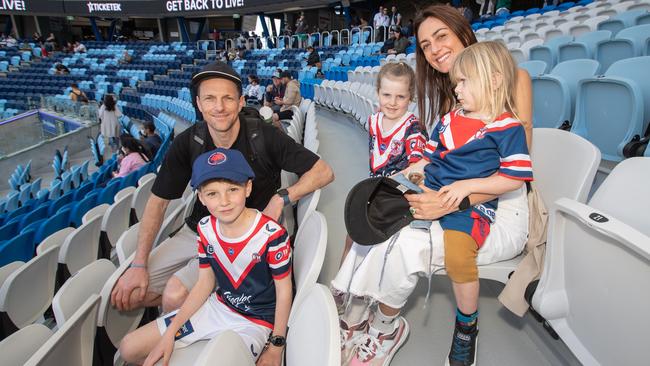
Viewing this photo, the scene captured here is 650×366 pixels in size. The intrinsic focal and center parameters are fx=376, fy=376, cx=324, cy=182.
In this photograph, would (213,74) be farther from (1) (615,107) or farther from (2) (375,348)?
(1) (615,107)

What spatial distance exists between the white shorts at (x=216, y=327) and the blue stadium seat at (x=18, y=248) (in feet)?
5.93

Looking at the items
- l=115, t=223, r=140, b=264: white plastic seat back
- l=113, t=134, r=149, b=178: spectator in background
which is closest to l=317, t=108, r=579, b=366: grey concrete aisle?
l=115, t=223, r=140, b=264: white plastic seat back

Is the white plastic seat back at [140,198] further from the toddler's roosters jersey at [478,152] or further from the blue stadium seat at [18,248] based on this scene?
the toddler's roosters jersey at [478,152]

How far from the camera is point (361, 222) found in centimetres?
125

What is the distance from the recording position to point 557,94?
8.45 feet

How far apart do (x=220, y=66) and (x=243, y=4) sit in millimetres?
19257

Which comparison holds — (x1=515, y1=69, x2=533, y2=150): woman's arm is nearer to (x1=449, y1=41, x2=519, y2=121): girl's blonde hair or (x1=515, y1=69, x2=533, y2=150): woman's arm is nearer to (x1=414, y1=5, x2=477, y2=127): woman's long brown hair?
(x1=449, y1=41, x2=519, y2=121): girl's blonde hair

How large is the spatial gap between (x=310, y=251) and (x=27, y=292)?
6.02 feet

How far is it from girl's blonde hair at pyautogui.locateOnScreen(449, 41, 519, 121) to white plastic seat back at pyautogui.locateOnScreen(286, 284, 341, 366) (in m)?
0.88

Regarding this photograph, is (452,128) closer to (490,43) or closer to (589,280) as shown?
(490,43)

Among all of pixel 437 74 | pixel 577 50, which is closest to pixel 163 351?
pixel 437 74

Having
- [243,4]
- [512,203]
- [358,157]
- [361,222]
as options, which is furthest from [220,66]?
[243,4]

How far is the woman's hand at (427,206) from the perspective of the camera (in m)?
1.26

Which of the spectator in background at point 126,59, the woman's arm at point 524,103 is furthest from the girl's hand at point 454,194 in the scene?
the spectator in background at point 126,59
